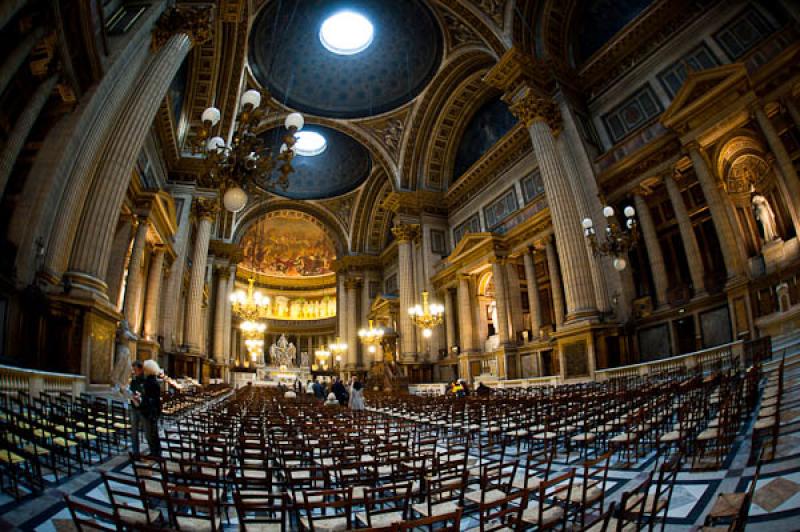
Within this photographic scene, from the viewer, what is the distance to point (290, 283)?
41.9m

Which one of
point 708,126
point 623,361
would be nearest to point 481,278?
point 623,361

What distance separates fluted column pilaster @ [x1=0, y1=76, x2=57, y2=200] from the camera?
749cm

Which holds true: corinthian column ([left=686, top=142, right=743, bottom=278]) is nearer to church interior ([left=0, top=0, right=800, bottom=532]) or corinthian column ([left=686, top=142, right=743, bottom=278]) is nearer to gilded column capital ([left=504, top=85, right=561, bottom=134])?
church interior ([left=0, top=0, right=800, bottom=532])

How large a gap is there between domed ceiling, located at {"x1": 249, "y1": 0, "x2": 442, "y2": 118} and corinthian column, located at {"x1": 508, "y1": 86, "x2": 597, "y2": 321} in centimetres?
892

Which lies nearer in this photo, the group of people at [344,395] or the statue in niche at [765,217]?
the group of people at [344,395]

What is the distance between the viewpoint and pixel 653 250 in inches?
576

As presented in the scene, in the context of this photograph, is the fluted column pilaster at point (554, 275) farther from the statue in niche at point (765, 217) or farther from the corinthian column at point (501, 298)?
the statue in niche at point (765, 217)

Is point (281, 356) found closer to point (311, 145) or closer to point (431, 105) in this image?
point (311, 145)

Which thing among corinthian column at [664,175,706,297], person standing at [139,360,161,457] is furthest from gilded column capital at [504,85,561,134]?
person standing at [139,360,161,457]

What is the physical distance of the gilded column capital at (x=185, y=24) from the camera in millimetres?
10680

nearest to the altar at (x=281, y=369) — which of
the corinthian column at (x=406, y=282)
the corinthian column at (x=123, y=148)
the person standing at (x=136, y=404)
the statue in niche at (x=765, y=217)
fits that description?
the corinthian column at (x=406, y=282)

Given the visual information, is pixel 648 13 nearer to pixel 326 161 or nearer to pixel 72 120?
pixel 72 120

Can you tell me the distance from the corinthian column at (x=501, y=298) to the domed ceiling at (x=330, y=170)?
15549 mm

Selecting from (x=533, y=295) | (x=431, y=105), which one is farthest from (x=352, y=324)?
(x=533, y=295)
